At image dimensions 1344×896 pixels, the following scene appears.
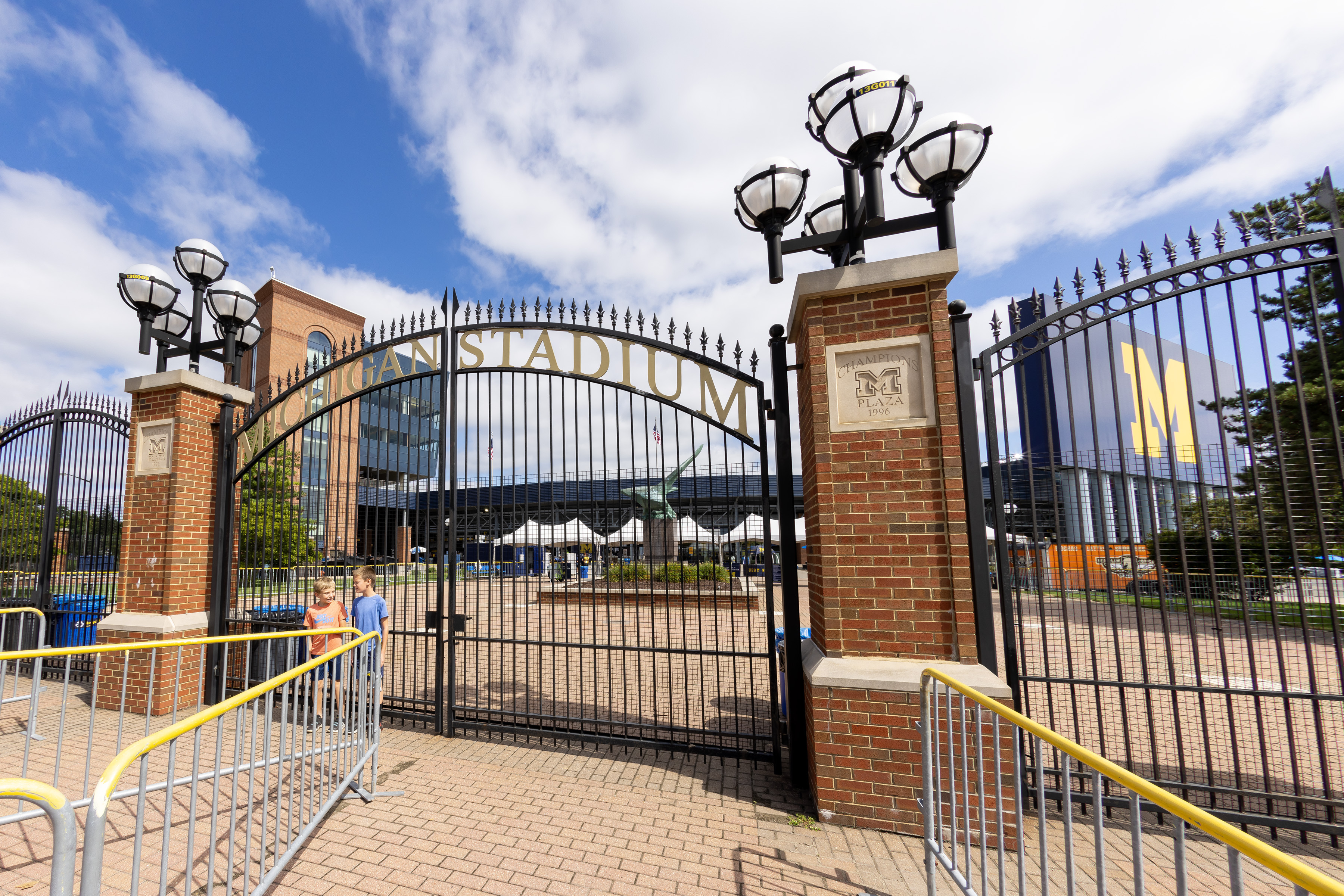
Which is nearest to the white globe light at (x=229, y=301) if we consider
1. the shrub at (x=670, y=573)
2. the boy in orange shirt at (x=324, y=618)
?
the boy in orange shirt at (x=324, y=618)

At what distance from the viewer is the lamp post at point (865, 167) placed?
367cm

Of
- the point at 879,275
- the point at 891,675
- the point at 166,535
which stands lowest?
the point at 891,675

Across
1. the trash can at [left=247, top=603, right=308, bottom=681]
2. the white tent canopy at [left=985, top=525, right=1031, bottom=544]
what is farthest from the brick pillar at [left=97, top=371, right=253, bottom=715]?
the white tent canopy at [left=985, top=525, right=1031, bottom=544]

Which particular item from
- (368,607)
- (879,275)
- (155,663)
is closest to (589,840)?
(368,607)

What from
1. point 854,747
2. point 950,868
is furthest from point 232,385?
point 950,868

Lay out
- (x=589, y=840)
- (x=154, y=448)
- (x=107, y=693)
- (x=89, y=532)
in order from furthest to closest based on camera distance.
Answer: (x=89, y=532)
(x=154, y=448)
(x=107, y=693)
(x=589, y=840)

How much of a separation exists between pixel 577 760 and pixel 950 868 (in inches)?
121

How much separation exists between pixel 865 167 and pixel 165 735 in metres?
4.73

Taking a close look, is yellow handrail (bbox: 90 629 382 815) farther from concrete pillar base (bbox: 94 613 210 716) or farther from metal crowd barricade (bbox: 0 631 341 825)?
concrete pillar base (bbox: 94 613 210 716)

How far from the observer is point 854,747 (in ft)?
12.3

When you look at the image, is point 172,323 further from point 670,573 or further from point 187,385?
point 670,573

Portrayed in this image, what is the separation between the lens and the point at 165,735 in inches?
86.0

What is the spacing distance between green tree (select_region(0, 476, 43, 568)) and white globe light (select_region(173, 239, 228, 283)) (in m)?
4.72

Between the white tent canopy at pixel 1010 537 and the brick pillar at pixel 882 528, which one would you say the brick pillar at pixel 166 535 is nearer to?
the brick pillar at pixel 882 528
